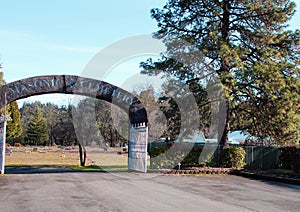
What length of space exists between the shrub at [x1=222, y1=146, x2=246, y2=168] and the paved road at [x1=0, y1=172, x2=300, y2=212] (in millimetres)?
5641

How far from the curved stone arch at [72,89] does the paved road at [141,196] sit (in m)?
5.14

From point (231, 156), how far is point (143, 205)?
13.0m

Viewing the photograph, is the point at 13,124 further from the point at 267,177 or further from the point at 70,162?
the point at 267,177

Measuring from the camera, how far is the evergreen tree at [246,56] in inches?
798

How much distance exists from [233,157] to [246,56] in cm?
601

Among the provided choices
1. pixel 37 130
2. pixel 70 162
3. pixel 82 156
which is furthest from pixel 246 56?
pixel 37 130

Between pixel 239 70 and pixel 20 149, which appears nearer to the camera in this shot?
pixel 239 70

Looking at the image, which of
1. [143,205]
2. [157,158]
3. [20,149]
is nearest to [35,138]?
[20,149]

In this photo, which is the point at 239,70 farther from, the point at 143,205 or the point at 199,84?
the point at 143,205

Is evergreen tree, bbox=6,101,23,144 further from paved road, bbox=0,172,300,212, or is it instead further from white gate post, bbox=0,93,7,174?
paved road, bbox=0,172,300,212

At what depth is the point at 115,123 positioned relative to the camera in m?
54.6

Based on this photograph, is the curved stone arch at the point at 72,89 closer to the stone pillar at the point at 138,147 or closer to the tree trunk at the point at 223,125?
the stone pillar at the point at 138,147

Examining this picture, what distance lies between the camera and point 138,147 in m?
20.7

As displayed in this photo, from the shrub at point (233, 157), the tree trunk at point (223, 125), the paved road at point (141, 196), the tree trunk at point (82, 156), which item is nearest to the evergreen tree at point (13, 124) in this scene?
the tree trunk at point (82, 156)
